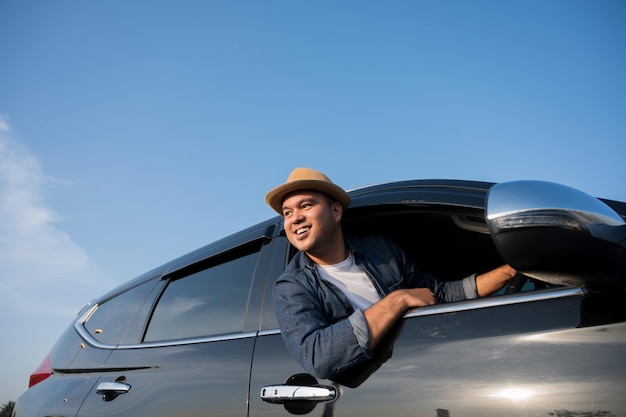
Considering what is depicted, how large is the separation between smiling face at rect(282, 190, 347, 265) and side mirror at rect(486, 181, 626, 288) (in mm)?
1331

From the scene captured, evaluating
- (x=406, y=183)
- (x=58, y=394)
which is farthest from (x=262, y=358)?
(x=58, y=394)

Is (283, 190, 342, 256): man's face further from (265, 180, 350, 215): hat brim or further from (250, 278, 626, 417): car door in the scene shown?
(250, 278, 626, 417): car door

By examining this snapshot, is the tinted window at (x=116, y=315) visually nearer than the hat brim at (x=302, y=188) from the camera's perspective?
No

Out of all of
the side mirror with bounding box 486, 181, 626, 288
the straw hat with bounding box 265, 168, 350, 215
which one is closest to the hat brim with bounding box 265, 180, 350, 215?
the straw hat with bounding box 265, 168, 350, 215

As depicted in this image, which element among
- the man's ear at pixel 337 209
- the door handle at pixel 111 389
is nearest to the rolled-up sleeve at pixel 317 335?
the man's ear at pixel 337 209

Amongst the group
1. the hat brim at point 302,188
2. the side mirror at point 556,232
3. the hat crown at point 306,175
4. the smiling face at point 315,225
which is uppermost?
the hat crown at point 306,175

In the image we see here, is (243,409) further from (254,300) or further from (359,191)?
(359,191)

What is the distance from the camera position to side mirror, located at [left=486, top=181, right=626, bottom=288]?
114 centimetres

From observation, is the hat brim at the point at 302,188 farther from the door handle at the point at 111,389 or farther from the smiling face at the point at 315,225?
the door handle at the point at 111,389

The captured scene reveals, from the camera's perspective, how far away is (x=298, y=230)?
8.16 ft

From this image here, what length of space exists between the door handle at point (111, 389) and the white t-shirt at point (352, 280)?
116cm

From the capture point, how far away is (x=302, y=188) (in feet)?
8.93

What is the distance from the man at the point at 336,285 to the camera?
177 cm

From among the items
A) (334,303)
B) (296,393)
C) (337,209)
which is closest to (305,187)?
(337,209)
